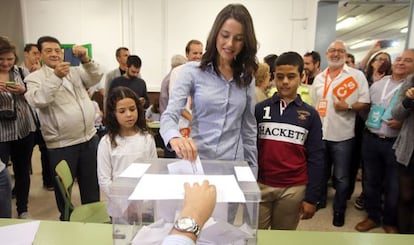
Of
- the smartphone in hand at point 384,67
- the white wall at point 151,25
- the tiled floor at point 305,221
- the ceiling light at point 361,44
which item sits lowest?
the tiled floor at point 305,221

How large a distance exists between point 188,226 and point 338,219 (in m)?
2.40

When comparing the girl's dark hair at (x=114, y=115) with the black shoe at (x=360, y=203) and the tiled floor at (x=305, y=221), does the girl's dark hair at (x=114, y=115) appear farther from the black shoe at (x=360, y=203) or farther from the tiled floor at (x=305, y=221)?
the black shoe at (x=360, y=203)

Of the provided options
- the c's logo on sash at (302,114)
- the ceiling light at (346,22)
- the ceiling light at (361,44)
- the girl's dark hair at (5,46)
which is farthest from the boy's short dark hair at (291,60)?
the ceiling light at (361,44)

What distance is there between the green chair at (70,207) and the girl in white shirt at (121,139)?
6.5 inches

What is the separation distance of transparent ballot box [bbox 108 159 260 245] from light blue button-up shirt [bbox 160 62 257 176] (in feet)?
1.04

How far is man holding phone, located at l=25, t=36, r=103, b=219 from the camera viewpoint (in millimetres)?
1994

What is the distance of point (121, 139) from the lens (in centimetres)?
185

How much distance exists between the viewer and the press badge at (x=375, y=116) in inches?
94.0

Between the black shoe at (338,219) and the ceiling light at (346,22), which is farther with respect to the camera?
the ceiling light at (346,22)

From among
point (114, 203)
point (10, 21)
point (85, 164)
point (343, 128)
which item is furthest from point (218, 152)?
point (10, 21)

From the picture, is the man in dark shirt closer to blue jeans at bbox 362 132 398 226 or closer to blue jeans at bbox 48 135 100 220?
blue jeans at bbox 48 135 100 220

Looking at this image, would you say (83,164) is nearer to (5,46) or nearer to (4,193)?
(4,193)

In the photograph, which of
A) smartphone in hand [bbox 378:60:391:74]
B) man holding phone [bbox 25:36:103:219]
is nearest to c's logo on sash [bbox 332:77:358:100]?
smartphone in hand [bbox 378:60:391:74]

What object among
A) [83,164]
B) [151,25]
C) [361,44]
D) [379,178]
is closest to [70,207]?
[83,164]
